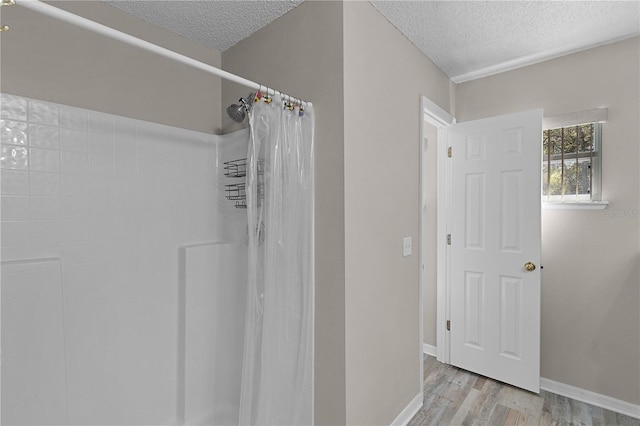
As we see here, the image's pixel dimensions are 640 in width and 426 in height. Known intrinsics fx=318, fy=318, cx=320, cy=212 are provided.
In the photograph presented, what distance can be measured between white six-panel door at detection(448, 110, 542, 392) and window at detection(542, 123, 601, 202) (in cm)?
24

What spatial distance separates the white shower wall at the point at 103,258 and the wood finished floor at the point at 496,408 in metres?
1.45

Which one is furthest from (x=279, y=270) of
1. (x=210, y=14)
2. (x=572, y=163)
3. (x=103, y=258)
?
(x=572, y=163)

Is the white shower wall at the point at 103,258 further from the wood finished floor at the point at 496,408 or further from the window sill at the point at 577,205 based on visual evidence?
the window sill at the point at 577,205

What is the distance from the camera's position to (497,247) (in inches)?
93.6

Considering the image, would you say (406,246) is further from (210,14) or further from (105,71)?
(105,71)

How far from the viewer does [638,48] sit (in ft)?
6.54

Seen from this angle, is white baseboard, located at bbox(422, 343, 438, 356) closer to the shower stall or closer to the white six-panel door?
the white six-panel door

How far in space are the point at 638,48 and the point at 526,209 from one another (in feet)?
3.84

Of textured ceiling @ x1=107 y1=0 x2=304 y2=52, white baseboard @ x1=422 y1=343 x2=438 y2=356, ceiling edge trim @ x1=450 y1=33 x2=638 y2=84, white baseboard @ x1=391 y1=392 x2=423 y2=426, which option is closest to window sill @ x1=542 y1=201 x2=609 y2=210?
ceiling edge trim @ x1=450 y1=33 x2=638 y2=84

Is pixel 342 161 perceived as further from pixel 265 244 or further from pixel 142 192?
pixel 142 192

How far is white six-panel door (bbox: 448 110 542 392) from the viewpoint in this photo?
222cm

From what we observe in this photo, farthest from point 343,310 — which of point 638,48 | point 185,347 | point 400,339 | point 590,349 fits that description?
point 638,48

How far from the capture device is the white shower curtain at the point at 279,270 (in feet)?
5.02

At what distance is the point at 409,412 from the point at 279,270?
1.35 metres
